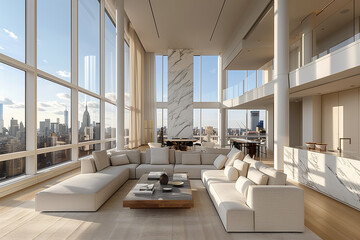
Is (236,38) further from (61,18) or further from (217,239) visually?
(217,239)

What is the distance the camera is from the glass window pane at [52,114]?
18.0ft

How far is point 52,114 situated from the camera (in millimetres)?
5961

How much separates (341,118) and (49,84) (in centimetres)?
946

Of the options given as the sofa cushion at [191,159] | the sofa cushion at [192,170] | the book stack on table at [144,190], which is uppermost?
the sofa cushion at [191,159]

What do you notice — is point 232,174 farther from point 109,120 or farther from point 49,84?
point 109,120

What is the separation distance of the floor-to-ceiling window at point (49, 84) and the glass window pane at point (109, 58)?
54 centimetres

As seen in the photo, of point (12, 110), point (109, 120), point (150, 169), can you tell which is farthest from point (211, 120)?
point (12, 110)

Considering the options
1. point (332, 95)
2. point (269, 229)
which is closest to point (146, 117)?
point (332, 95)

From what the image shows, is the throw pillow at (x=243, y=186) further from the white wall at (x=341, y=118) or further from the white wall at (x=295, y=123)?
the white wall at (x=295, y=123)

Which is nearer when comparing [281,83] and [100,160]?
[100,160]

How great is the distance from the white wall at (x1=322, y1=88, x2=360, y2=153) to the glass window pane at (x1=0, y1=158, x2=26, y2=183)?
31.7 ft

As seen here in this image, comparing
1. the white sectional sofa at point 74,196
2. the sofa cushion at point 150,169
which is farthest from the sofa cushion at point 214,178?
the white sectional sofa at point 74,196

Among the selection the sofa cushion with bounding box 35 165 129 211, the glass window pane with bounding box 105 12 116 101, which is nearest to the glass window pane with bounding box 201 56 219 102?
the glass window pane with bounding box 105 12 116 101

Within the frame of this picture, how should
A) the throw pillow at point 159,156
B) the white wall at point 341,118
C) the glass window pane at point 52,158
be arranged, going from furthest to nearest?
1. the white wall at point 341,118
2. the throw pillow at point 159,156
3. the glass window pane at point 52,158
